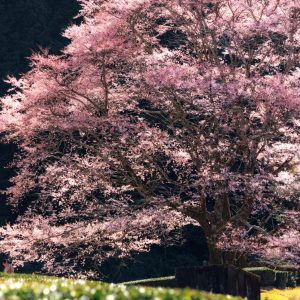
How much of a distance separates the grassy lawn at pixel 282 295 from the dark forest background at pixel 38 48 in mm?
8326

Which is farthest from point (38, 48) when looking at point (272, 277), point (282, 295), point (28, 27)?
point (282, 295)

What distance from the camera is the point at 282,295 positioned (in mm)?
17062

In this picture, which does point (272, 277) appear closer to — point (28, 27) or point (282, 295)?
point (282, 295)

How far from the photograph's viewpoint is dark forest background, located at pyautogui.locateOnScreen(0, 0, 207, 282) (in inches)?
1049

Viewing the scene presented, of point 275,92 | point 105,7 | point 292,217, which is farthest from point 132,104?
point 292,217

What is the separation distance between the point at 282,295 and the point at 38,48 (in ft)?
59.7

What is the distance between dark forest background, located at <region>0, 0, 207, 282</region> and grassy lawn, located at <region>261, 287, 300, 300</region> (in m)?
8.33

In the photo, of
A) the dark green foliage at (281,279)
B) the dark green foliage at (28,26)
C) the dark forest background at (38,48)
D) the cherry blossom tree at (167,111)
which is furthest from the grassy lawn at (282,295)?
the dark green foliage at (28,26)

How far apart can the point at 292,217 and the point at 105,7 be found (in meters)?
8.01

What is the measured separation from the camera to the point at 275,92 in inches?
580

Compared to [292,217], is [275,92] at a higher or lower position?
higher

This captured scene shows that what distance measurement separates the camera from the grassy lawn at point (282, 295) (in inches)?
632

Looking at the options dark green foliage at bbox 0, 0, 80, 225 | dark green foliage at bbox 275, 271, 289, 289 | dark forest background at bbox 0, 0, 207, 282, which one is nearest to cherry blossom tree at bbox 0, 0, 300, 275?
dark green foliage at bbox 275, 271, 289, 289

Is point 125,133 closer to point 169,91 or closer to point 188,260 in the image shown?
point 169,91
